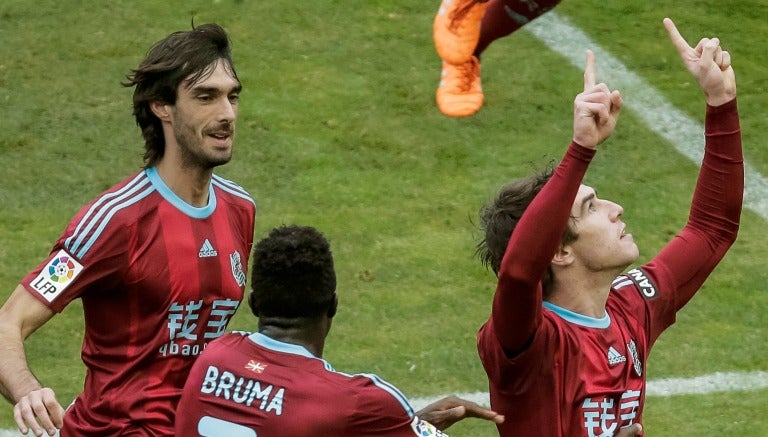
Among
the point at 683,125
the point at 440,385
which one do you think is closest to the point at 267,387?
the point at 440,385

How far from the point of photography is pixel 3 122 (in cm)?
1004

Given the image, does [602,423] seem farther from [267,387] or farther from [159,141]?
[159,141]

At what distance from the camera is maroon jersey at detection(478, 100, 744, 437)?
12.7 ft

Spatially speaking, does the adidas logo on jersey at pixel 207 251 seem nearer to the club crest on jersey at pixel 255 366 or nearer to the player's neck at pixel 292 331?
the player's neck at pixel 292 331

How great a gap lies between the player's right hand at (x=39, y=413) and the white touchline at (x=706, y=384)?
3455 mm

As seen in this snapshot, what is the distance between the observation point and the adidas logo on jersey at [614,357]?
174 inches

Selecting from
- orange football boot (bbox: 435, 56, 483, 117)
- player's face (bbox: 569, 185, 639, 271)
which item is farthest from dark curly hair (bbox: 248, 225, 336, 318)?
orange football boot (bbox: 435, 56, 483, 117)

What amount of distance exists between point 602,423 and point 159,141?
1987mm

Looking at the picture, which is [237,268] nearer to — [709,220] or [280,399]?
[280,399]

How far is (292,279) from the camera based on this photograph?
4012mm

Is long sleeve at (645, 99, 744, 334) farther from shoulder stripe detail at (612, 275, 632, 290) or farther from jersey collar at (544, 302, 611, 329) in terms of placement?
jersey collar at (544, 302, 611, 329)

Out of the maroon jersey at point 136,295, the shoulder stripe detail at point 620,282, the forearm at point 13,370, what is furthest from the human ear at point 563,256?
the forearm at point 13,370

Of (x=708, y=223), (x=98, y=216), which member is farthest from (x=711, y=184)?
(x=98, y=216)

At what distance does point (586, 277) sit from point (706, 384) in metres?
3.48
